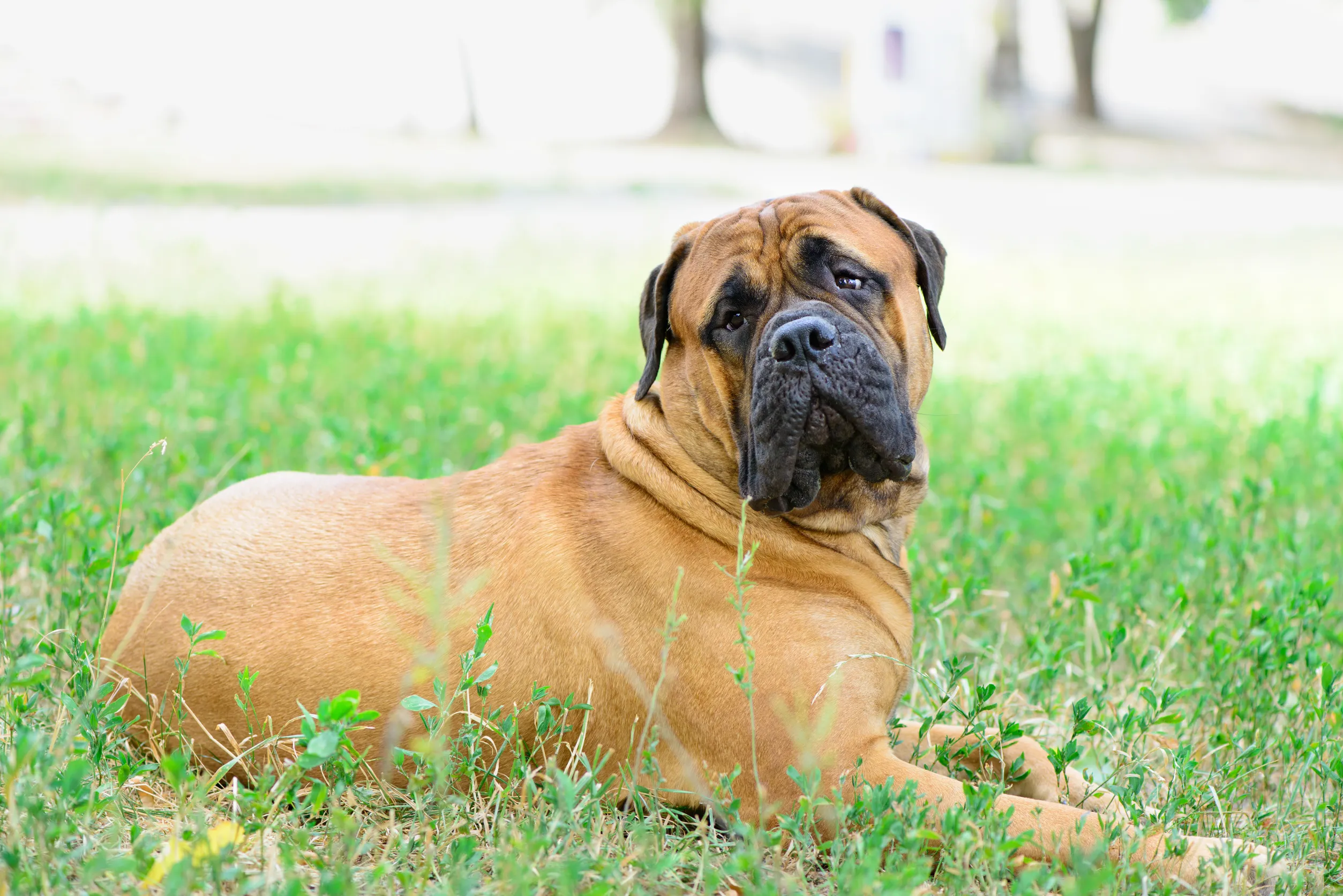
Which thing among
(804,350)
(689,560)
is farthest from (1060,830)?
(804,350)

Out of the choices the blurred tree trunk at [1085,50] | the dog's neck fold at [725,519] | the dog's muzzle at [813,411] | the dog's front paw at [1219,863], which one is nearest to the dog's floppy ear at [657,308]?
the dog's neck fold at [725,519]

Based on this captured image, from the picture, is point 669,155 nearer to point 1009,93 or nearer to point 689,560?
point 1009,93

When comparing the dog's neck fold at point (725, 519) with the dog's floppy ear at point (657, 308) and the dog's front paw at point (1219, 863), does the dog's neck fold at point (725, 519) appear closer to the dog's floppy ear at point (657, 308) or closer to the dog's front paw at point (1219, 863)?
the dog's floppy ear at point (657, 308)

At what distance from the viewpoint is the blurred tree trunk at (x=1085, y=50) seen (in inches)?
1352

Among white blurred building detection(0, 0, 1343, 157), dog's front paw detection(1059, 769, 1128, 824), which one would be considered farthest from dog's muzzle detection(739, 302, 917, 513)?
white blurred building detection(0, 0, 1343, 157)

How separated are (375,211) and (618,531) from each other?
50.5 feet

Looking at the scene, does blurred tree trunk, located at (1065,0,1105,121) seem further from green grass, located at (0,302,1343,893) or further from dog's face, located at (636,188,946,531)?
dog's face, located at (636,188,946,531)

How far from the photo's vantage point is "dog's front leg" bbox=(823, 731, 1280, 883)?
2.71 m

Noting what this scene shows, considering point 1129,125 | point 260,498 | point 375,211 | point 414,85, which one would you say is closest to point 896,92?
point 1129,125

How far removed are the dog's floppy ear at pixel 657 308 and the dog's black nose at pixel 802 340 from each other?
1.52 feet

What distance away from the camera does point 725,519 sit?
3.25 m

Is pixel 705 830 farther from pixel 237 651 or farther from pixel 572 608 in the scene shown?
pixel 237 651

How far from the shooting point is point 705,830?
2969mm

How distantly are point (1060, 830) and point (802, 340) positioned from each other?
4.19ft
